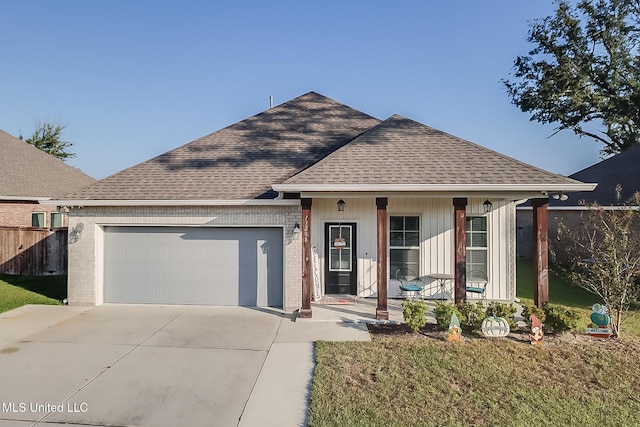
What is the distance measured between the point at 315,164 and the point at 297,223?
1433 mm

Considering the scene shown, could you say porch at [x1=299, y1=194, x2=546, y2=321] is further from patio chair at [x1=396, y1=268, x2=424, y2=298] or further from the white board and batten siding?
patio chair at [x1=396, y1=268, x2=424, y2=298]

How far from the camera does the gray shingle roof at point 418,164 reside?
7.28 meters

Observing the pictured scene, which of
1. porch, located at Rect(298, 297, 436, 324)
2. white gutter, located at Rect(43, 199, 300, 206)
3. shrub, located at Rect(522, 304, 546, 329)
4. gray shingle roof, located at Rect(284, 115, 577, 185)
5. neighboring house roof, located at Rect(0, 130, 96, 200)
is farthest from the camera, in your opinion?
neighboring house roof, located at Rect(0, 130, 96, 200)

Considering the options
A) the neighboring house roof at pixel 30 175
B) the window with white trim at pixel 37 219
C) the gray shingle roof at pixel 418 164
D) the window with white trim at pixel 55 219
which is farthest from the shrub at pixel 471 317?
the window with white trim at pixel 55 219

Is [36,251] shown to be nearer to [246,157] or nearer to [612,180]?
[246,157]

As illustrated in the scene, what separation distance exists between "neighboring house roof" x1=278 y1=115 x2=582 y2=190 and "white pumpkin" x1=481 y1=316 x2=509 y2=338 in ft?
8.27

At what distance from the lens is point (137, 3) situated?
11.8 m

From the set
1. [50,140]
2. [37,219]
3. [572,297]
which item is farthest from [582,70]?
[50,140]

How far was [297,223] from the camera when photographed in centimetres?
844

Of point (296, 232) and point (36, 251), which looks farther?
point (36, 251)

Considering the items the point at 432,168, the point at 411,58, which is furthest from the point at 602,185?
the point at 432,168

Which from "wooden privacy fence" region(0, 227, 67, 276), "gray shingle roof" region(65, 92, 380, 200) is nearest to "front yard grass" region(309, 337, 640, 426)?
"gray shingle roof" region(65, 92, 380, 200)

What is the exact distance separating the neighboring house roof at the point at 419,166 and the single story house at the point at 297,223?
0.04 meters

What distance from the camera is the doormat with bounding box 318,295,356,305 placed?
867 centimetres
